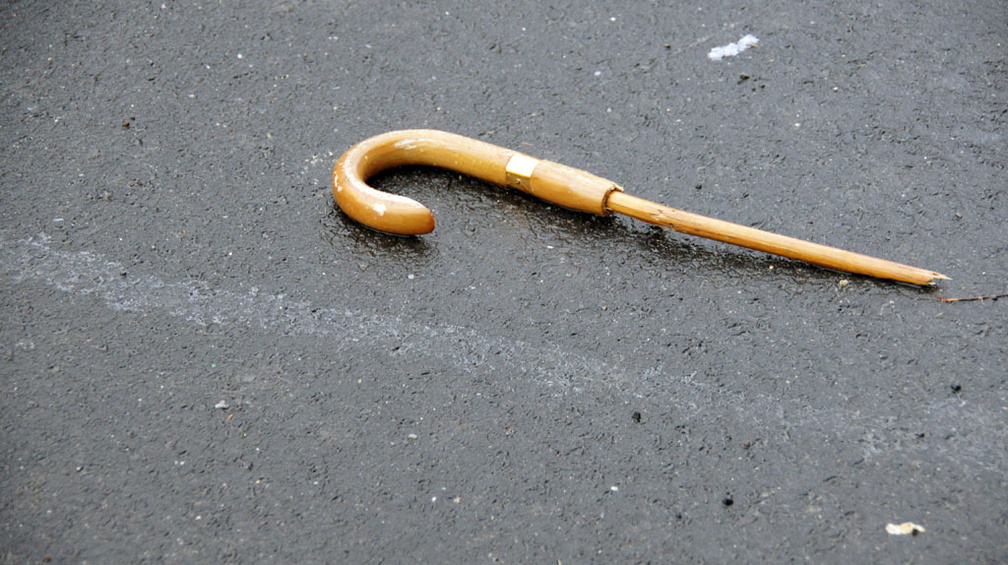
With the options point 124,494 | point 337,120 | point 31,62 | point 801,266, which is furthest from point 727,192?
point 31,62

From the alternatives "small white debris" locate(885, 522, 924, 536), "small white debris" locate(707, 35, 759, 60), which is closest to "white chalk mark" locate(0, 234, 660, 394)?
"small white debris" locate(885, 522, 924, 536)

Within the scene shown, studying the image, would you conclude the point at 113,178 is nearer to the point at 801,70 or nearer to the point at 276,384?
the point at 276,384

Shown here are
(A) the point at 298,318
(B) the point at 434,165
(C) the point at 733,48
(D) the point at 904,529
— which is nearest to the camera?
(D) the point at 904,529

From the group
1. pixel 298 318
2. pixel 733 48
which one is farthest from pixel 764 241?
pixel 298 318

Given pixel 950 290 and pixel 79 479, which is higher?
pixel 950 290

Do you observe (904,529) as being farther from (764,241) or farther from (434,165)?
(434,165)

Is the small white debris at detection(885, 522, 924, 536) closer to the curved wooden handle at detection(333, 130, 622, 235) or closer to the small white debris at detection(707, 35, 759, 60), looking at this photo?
the curved wooden handle at detection(333, 130, 622, 235)
